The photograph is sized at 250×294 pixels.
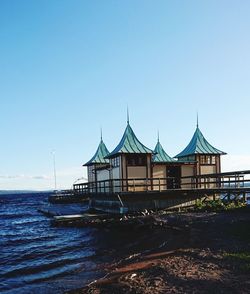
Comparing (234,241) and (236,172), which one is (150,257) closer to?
(234,241)

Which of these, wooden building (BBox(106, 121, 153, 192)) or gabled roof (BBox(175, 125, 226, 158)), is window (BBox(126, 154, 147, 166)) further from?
gabled roof (BBox(175, 125, 226, 158))

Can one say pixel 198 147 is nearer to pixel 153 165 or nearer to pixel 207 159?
pixel 207 159

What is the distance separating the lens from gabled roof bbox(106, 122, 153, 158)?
2816 centimetres

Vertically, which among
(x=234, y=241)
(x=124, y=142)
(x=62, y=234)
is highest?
(x=124, y=142)

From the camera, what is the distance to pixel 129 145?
28.8 metres

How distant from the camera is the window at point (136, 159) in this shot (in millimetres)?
28359

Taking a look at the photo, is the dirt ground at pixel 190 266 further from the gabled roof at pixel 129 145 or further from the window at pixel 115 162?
the window at pixel 115 162

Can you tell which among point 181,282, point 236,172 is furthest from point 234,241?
point 236,172

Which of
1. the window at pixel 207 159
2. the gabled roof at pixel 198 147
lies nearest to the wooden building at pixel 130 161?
the gabled roof at pixel 198 147

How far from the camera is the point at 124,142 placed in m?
29.0

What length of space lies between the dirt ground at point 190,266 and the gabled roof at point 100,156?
2500 cm

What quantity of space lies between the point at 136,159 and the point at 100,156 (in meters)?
15.2

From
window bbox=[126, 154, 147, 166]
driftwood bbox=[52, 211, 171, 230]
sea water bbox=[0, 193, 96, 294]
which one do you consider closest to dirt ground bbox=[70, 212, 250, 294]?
sea water bbox=[0, 193, 96, 294]

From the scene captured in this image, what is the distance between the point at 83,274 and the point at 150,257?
103 inches
